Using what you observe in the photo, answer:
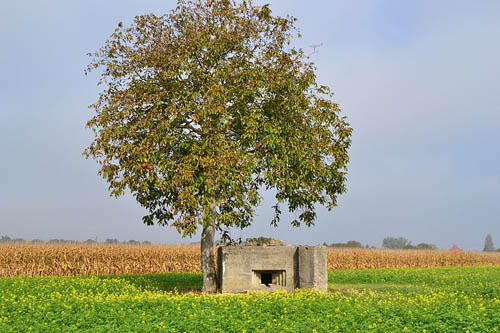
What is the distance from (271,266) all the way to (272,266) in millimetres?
41

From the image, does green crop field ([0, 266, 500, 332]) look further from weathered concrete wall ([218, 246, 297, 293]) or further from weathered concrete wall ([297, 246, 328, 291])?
weathered concrete wall ([218, 246, 297, 293])

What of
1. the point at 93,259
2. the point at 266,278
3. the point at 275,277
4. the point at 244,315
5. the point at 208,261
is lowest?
the point at 244,315

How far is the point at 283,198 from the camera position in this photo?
21016mm

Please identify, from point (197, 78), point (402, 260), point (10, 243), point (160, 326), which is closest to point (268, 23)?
point (197, 78)

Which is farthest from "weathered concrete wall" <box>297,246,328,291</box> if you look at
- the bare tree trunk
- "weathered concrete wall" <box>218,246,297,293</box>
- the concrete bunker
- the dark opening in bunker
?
the bare tree trunk

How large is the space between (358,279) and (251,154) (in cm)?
1295

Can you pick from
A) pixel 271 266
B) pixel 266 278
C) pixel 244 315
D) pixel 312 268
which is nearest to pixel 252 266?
pixel 271 266

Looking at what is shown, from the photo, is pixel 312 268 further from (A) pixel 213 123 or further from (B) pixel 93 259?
(B) pixel 93 259

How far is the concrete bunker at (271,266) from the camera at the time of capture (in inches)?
774

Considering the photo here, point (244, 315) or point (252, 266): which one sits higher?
point (252, 266)

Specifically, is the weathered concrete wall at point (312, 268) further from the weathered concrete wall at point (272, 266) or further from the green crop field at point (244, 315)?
the green crop field at point (244, 315)

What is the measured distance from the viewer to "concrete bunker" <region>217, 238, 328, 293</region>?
19656 millimetres

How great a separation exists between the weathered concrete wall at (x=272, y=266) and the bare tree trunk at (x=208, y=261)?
2.20 ft

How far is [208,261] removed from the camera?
67.6 feet
